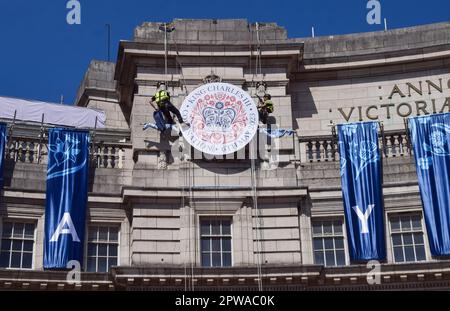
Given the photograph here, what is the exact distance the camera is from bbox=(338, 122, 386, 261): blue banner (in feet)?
101

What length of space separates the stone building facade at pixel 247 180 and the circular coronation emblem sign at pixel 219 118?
0.57 meters

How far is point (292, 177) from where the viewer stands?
32.2m

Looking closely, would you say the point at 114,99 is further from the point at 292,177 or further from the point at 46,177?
the point at 292,177

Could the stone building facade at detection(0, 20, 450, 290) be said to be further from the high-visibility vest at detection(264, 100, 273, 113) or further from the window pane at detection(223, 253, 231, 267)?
the high-visibility vest at detection(264, 100, 273, 113)

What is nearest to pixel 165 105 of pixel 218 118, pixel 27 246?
pixel 218 118

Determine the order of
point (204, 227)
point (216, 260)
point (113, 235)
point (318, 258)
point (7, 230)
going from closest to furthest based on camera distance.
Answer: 1. point (7, 230)
2. point (216, 260)
3. point (204, 227)
4. point (318, 258)
5. point (113, 235)

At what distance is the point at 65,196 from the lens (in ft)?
102

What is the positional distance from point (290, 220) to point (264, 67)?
6298 millimetres

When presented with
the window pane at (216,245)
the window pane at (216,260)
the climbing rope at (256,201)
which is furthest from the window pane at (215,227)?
the climbing rope at (256,201)

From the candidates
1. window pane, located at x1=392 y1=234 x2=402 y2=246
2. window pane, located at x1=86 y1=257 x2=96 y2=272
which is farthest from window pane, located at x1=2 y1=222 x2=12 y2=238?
window pane, located at x1=392 y1=234 x2=402 y2=246

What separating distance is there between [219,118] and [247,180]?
8.41 feet

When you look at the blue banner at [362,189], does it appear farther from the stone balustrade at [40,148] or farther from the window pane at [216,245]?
the stone balustrade at [40,148]

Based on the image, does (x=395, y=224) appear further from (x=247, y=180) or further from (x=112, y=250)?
(x=112, y=250)
